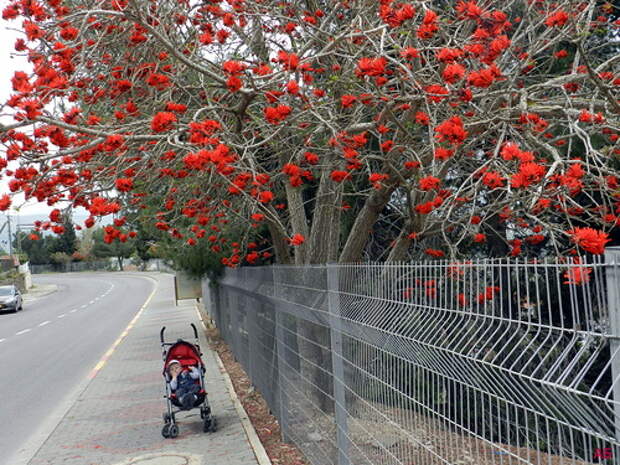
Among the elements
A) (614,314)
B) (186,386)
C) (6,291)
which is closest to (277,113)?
(186,386)

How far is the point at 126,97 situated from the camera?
8414mm

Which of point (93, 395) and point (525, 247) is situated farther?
point (93, 395)

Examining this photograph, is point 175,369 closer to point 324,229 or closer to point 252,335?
point 252,335

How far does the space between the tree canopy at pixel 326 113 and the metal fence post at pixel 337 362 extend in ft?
4.56

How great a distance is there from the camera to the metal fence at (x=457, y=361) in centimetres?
182

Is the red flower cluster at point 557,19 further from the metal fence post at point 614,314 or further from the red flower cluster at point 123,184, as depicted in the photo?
the metal fence post at point 614,314

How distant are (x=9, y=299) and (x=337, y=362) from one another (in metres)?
34.2

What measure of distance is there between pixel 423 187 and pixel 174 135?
2299 millimetres

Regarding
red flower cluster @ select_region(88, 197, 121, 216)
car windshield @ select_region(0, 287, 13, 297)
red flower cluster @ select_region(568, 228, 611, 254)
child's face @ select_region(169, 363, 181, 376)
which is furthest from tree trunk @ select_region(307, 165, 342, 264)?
car windshield @ select_region(0, 287, 13, 297)

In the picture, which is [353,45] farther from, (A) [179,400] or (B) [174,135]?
(A) [179,400]

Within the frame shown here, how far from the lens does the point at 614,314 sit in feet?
5.57

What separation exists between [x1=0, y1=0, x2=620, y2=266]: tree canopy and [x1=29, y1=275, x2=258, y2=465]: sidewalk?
223 centimetres

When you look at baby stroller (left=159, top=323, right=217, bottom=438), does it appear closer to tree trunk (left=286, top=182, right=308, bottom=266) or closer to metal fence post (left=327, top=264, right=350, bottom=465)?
tree trunk (left=286, top=182, right=308, bottom=266)

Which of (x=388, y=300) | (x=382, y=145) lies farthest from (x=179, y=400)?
(x=388, y=300)
